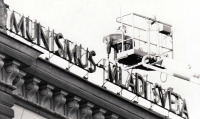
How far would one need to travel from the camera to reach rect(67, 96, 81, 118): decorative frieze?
155 feet

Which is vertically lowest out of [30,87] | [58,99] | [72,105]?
[30,87]

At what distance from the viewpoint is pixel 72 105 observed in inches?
1858

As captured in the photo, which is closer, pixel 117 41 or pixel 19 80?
pixel 19 80

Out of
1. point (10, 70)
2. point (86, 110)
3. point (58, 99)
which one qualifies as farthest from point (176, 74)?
point (10, 70)

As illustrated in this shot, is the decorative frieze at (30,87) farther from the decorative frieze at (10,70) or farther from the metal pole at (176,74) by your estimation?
the metal pole at (176,74)

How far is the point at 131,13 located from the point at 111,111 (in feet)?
28.7

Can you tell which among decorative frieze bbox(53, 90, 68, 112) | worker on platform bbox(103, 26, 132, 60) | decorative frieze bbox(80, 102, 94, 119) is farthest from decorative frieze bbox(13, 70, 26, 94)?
worker on platform bbox(103, 26, 132, 60)

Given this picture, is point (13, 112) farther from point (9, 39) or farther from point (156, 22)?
point (156, 22)

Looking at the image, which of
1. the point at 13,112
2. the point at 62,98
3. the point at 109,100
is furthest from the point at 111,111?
the point at 13,112

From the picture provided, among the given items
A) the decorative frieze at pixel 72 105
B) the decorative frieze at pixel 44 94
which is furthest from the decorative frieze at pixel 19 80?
the decorative frieze at pixel 72 105

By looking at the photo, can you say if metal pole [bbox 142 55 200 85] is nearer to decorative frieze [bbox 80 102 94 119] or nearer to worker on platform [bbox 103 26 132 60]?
worker on platform [bbox 103 26 132 60]

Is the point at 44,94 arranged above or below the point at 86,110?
below

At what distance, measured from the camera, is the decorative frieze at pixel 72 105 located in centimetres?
4716

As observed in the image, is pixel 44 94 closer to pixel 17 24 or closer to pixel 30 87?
pixel 30 87
